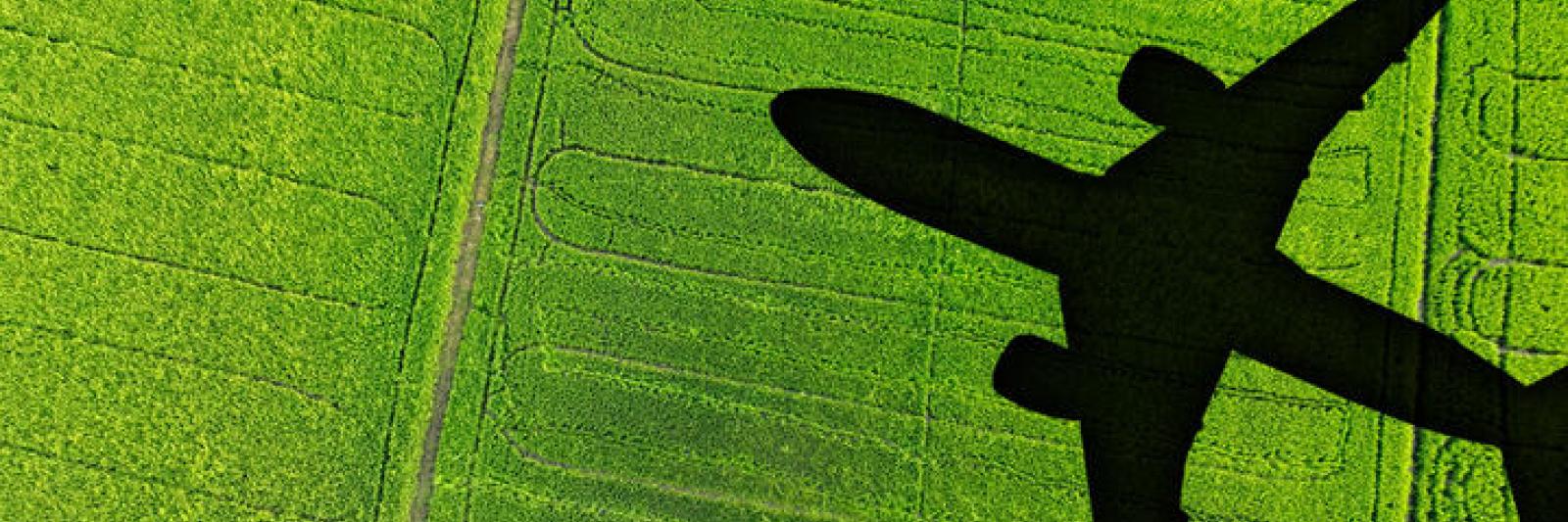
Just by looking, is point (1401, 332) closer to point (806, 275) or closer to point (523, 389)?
point (806, 275)

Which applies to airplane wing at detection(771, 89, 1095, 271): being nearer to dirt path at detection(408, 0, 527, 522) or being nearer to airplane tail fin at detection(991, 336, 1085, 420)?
airplane tail fin at detection(991, 336, 1085, 420)

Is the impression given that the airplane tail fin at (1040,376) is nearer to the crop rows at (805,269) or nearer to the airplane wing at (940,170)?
the crop rows at (805,269)

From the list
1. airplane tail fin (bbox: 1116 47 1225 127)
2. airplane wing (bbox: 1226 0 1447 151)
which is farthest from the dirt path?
airplane wing (bbox: 1226 0 1447 151)

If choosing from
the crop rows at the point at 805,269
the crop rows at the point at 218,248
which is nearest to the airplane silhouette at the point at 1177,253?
the crop rows at the point at 805,269

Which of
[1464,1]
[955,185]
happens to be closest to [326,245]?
[955,185]

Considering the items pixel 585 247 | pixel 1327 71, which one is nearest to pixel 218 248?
pixel 585 247
